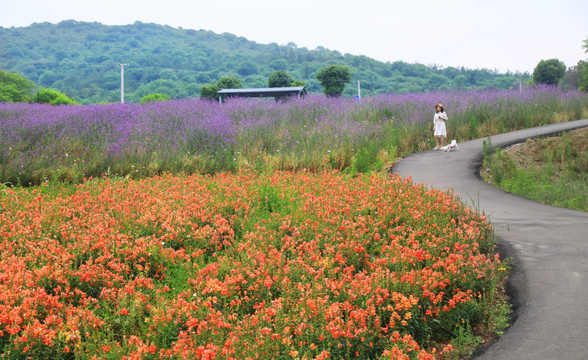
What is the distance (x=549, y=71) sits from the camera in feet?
139

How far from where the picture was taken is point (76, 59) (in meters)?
97.2

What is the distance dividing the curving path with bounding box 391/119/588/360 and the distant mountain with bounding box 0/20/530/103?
39.2 metres

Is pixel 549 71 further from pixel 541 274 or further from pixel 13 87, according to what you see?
pixel 13 87

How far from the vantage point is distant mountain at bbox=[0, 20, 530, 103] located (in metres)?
70.1

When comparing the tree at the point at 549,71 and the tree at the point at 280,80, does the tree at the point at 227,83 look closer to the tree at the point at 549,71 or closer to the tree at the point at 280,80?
the tree at the point at 280,80

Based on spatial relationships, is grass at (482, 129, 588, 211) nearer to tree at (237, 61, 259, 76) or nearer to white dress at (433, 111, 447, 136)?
white dress at (433, 111, 447, 136)

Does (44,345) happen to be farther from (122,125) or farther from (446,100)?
(446,100)

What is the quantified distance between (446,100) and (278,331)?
17712mm

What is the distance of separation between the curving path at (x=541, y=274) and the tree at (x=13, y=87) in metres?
41.9

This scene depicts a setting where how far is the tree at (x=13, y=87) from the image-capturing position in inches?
1693

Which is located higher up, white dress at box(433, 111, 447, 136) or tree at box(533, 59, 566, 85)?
tree at box(533, 59, 566, 85)

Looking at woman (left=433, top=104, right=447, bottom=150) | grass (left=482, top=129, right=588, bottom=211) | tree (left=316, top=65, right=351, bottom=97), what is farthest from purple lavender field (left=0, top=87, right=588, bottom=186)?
tree (left=316, top=65, right=351, bottom=97)

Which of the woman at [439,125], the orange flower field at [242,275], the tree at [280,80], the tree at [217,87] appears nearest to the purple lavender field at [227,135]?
the woman at [439,125]

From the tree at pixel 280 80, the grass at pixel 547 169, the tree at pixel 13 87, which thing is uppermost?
the tree at pixel 280 80
